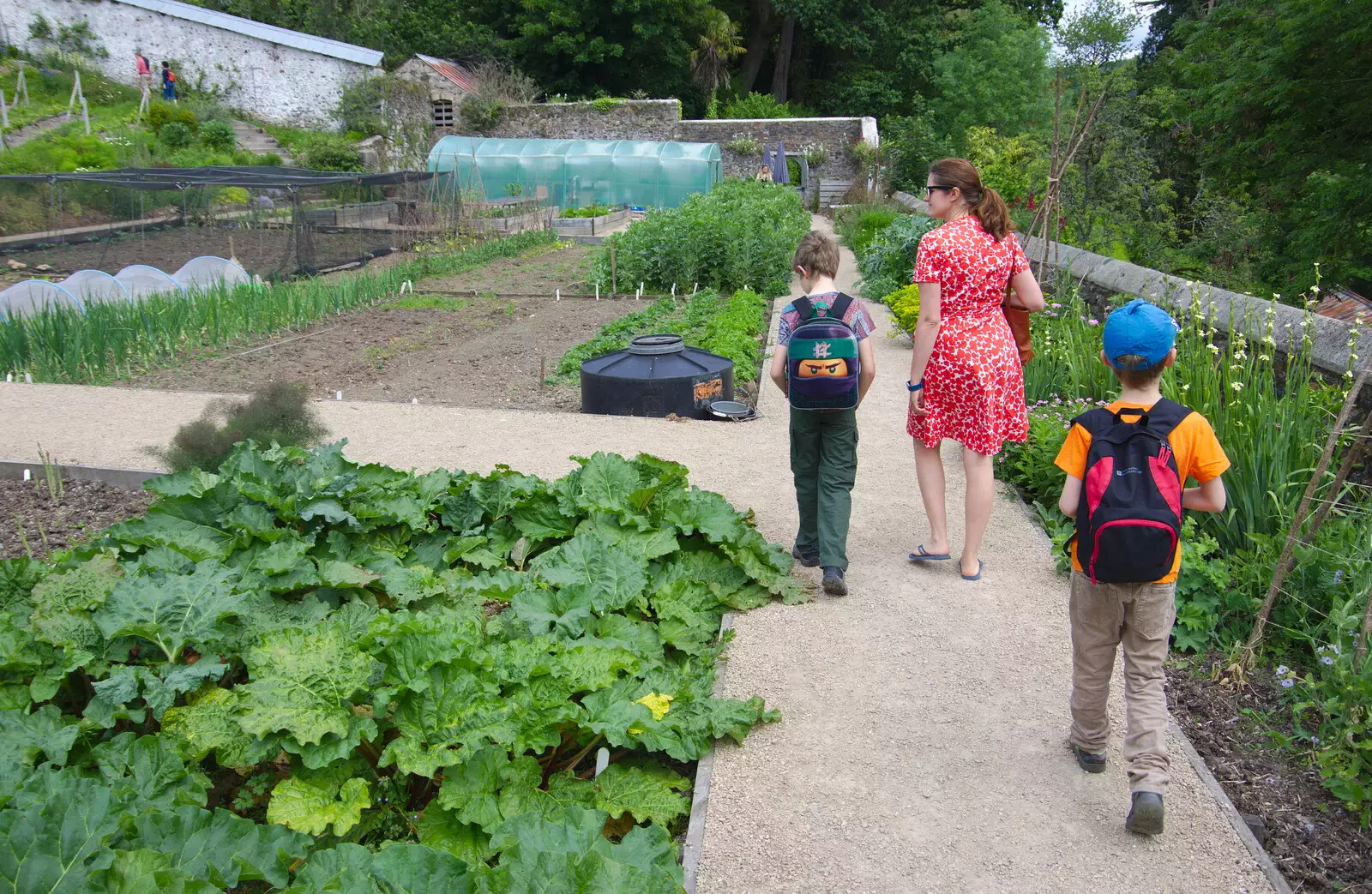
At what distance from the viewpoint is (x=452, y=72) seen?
3616 cm

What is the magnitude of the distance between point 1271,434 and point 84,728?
456 centimetres

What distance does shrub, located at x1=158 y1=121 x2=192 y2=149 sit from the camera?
27344mm

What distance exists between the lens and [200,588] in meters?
3.30

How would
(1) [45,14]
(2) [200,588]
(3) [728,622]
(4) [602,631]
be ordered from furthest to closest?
(1) [45,14], (3) [728,622], (4) [602,631], (2) [200,588]

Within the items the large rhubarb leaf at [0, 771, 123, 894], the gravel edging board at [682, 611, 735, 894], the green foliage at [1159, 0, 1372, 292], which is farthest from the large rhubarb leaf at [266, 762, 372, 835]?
the green foliage at [1159, 0, 1372, 292]

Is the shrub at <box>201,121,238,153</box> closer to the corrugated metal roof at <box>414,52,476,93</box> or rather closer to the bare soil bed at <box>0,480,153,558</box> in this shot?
the corrugated metal roof at <box>414,52,476,93</box>

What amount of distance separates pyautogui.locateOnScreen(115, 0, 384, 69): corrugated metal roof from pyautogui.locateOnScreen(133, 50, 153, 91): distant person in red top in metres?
1.50

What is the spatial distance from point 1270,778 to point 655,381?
501cm

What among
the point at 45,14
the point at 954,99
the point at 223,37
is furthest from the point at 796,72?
the point at 45,14

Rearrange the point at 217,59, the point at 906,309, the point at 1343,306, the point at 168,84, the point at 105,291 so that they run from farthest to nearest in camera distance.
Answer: the point at 217,59 → the point at 168,84 → the point at 105,291 → the point at 906,309 → the point at 1343,306

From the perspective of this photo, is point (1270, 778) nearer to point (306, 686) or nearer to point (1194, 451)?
point (1194, 451)

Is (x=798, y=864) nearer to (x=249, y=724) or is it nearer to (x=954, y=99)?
(x=249, y=724)

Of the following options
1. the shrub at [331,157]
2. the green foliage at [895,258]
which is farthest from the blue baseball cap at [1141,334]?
the shrub at [331,157]

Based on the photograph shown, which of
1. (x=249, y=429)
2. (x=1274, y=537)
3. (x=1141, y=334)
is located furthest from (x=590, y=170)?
(x=1141, y=334)
